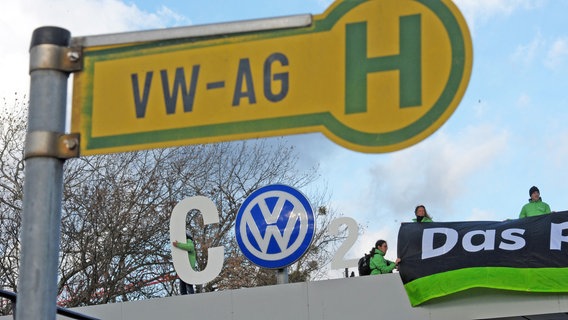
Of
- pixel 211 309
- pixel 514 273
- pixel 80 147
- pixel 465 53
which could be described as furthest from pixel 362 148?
pixel 211 309

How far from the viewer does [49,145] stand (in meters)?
2.94

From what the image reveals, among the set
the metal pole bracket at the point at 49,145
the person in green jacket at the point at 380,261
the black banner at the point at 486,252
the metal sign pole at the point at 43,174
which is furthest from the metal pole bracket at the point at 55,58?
the person in green jacket at the point at 380,261

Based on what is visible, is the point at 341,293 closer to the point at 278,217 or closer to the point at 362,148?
the point at 278,217

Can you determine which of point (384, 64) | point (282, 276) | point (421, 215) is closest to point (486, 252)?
point (421, 215)

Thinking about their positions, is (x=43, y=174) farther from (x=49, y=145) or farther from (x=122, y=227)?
(x=122, y=227)

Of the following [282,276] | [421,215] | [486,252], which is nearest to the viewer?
[486,252]

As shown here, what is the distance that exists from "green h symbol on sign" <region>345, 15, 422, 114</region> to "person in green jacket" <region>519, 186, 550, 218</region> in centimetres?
1220

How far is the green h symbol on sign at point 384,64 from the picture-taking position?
286 centimetres

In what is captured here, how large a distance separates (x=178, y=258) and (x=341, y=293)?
3340 mm

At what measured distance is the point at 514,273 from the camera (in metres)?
13.4

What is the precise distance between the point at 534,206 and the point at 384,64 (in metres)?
12.4

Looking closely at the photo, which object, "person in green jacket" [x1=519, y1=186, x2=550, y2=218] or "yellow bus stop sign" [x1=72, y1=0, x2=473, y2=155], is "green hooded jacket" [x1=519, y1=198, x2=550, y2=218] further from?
"yellow bus stop sign" [x1=72, y1=0, x2=473, y2=155]

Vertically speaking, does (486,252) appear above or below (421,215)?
below

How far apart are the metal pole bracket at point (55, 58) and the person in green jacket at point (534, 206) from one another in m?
12.4
